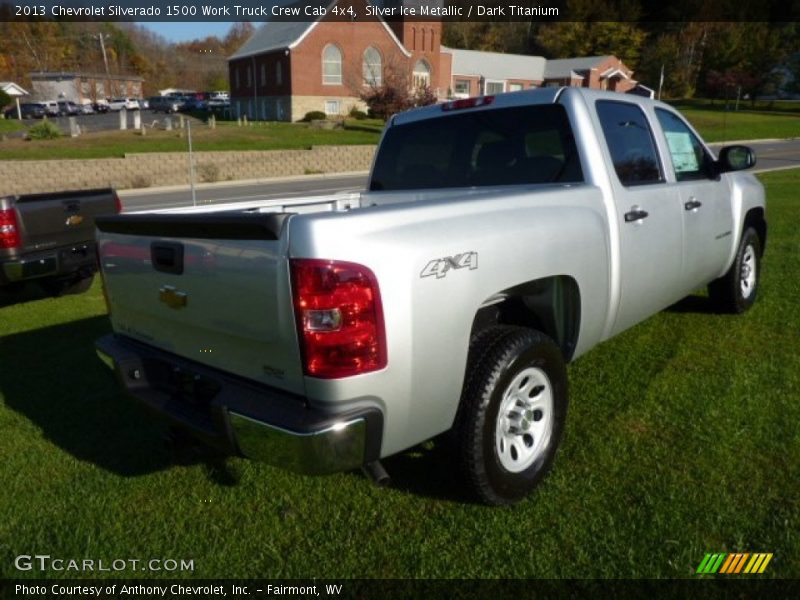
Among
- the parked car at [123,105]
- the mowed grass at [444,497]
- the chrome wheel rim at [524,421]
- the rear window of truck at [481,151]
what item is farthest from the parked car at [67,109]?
the chrome wheel rim at [524,421]

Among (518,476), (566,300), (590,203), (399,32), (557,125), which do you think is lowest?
(518,476)

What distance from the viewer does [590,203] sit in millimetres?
3336

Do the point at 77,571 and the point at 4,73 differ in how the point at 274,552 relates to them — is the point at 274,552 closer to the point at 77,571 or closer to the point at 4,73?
the point at 77,571

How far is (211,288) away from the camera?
2545 millimetres

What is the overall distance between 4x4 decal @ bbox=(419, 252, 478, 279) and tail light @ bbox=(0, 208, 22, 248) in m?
5.09

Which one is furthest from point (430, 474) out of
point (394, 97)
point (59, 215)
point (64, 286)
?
point (394, 97)

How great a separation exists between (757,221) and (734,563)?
13.5 feet

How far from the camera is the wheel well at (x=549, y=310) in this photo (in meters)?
3.18

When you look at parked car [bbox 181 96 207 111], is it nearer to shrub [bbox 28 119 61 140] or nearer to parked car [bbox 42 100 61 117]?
parked car [bbox 42 100 61 117]

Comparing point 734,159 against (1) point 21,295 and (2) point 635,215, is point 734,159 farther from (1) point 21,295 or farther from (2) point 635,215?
(1) point 21,295

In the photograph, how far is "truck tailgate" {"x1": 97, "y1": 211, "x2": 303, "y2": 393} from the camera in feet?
7.52

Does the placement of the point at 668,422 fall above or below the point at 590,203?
below

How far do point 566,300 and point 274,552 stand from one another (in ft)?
6.09

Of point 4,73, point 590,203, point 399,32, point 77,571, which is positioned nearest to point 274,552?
point 77,571
